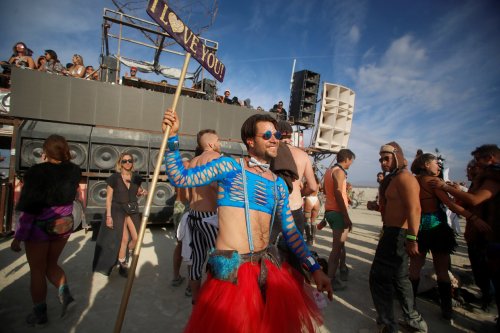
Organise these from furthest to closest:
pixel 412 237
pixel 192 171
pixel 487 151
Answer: pixel 487 151, pixel 412 237, pixel 192 171

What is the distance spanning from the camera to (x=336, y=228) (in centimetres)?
385

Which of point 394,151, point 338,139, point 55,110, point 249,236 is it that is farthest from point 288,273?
point 338,139

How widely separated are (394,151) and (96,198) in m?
7.70

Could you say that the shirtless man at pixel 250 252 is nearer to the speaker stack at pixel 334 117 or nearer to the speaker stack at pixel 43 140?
→ the speaker stack at pixel 43 140

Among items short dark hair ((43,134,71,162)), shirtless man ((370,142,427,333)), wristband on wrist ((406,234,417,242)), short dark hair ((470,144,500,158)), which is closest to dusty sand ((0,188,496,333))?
shirtless man ((370,142,427,333))

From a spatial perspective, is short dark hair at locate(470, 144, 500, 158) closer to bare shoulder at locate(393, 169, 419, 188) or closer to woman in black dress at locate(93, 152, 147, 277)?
bare shoulder at locate(393, 169, 419, 188)

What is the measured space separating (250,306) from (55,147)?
295cm

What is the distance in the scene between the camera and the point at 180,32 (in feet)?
5.84

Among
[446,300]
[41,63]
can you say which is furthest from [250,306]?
[41,63]

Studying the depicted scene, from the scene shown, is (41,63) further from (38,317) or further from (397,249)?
(397,249)

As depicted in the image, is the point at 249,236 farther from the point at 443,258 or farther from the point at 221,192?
the point at 443,258

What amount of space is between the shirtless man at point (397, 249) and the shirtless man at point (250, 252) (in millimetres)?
1471

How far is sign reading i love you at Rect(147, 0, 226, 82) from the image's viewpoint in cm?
160

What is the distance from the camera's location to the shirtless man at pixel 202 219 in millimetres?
2863
